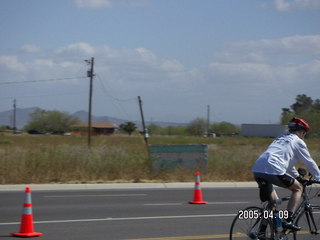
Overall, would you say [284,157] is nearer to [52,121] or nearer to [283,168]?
[283,168]

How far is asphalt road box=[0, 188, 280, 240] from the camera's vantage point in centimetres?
995

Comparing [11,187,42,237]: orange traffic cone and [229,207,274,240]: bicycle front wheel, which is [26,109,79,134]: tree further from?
[229,207,274,240]: bicycle front wheel

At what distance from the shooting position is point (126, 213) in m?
12.6

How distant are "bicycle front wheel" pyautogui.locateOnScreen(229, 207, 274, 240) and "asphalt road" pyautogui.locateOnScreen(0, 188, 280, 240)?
6.61 ft

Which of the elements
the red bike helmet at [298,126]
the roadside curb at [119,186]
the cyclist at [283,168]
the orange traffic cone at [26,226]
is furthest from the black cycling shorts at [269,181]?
the roadside curb at [119,186]

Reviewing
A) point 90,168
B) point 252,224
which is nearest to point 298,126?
point 252,224

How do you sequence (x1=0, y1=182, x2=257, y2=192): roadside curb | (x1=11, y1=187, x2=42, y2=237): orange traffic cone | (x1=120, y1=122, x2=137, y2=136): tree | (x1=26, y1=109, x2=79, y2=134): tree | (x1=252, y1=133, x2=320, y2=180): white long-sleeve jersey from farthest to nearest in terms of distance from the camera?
1. (x1=26, y1=109, x2=79, y2=134): tree
2. (x1=120, y1=122, x2=137, y2=136): tree
3. (x1=0, y1=182, x2=257, y2=192): roadside curb
4. (x1=11, y1=187, x2=42, y2=237): orange traffic cone
5. (x1=252, y1=133, x2=320, y2=180): white long-sleeve jersey

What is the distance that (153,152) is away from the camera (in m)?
22.7

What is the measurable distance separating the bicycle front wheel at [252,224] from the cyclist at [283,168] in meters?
0.22

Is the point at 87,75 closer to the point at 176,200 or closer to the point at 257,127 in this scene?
the point at 176,200

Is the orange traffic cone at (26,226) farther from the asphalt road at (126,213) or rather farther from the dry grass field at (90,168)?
the dry grass field at (90,168)

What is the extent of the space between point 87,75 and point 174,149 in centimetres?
2262

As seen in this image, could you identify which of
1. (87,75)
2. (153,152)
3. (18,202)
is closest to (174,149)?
(153,152)

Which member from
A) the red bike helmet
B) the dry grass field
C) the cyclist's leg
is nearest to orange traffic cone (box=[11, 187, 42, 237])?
the cyclist's leg
